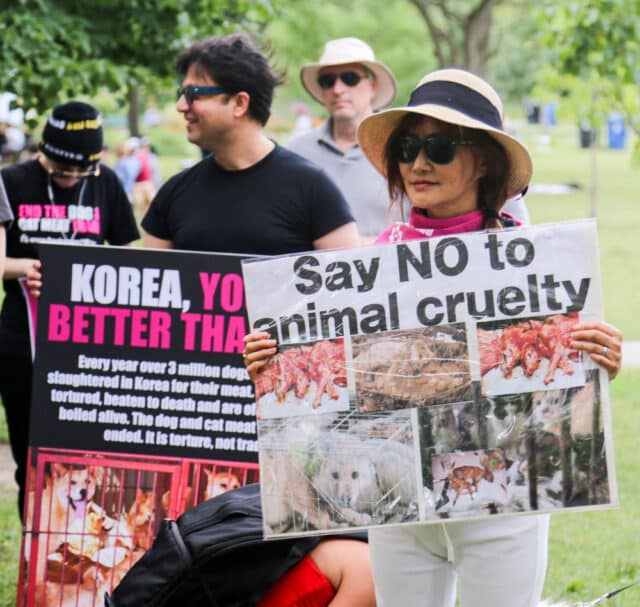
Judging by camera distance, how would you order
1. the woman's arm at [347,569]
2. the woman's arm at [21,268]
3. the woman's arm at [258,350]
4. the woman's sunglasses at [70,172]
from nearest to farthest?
the woman's arm at [258,350], the woman's arm at [347,569], the woman's arm at [21,268], the woman's sunglasses at [70,172]

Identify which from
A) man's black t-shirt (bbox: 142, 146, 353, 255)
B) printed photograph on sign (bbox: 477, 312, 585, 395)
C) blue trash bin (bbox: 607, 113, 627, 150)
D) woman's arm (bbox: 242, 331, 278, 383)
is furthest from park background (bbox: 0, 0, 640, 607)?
blue trash bin (bbox: 607, 113, 627, 150)

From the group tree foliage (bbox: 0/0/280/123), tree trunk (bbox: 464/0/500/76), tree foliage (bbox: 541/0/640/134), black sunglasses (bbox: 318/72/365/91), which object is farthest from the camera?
tree trunk (bbox: 464/0/500/76)

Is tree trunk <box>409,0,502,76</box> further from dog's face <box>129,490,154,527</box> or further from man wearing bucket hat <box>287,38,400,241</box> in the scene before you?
dog's face <box>129,490,154,527</box>

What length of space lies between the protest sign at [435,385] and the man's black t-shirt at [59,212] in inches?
110

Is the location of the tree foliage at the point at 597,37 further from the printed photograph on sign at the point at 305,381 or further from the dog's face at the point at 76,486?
the printed photograph on sign at the point at 305,381

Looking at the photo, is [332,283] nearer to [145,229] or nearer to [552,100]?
[145,229]

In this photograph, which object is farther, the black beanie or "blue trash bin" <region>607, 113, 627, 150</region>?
"blue trash bin" <region>607, 113, 627, 150</region>

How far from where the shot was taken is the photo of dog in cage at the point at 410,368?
2812 millimetres

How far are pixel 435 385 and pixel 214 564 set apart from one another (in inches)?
38.8

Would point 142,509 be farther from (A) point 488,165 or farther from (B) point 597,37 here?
(B) point 597,37

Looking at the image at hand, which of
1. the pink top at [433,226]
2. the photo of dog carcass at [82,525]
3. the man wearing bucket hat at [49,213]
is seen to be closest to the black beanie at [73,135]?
the man wearing bucket hat at [49,213]

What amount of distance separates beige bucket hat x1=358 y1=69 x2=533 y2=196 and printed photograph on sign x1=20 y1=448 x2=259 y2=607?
170cm

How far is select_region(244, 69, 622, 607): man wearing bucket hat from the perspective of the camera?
288 cm

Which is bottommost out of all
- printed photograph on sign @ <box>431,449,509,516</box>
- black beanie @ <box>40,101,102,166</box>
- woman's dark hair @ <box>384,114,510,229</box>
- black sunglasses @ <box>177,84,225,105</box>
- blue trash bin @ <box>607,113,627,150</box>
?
printed photograph on sign @ <box>431,449,509,516</box>
